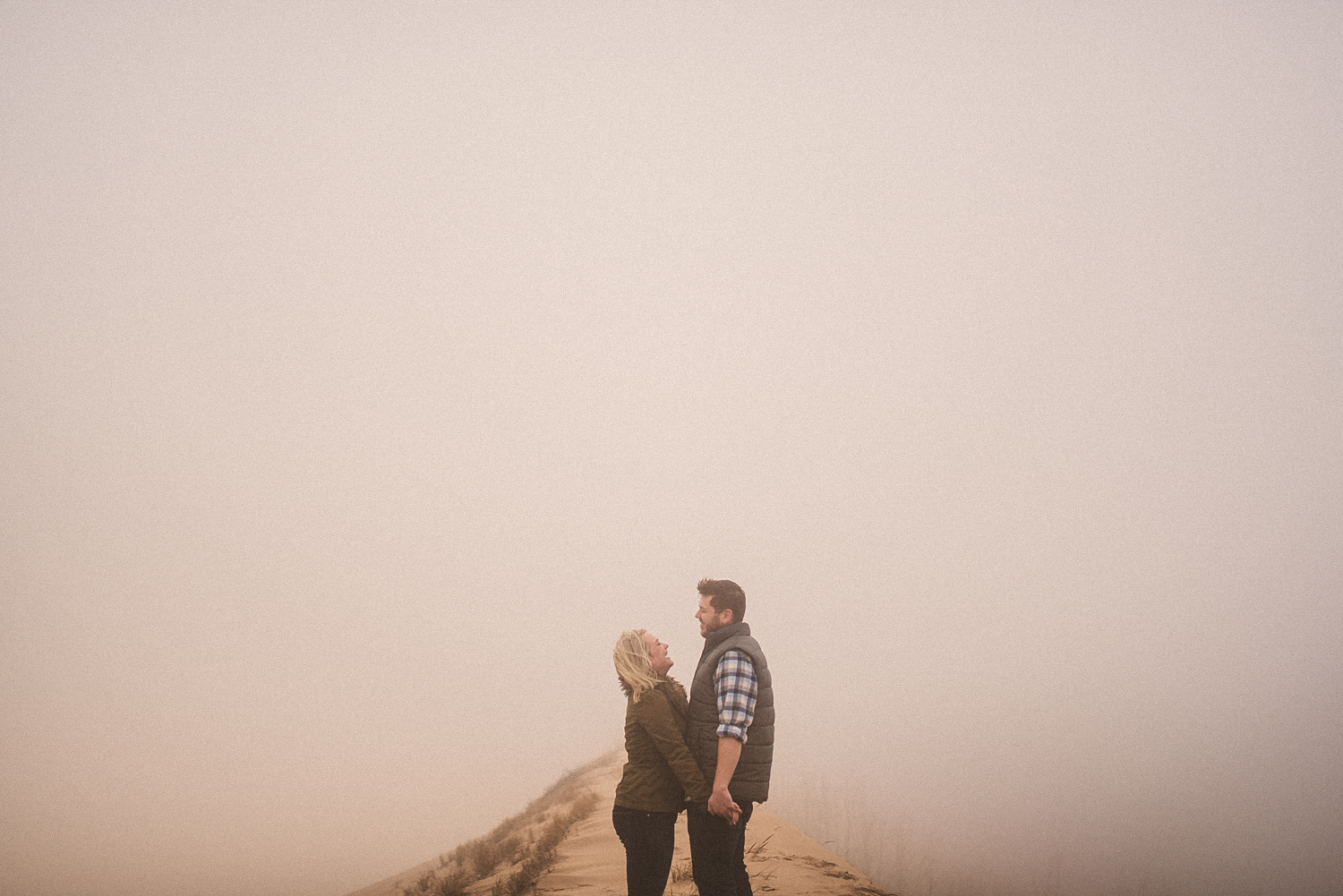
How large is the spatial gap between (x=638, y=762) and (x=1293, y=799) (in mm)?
49074

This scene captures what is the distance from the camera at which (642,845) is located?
212 inches

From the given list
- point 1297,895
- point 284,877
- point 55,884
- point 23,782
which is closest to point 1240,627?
point 1297,895

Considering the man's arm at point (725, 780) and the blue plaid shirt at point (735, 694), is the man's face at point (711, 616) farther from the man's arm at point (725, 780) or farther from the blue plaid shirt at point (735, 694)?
the man's arm at point (725, 780)

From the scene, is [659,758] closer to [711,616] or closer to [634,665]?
[634,665]

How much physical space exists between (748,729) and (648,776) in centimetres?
79

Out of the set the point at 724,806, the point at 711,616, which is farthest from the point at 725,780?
the point at 711,616

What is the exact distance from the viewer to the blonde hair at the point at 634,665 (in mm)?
5449

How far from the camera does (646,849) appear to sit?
212 inches

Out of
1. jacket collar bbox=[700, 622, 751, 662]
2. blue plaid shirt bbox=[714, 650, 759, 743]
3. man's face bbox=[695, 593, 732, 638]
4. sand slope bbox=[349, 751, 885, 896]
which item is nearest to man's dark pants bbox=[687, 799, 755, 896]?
blue plaid shirt bbox=[714, 650, 759, 743]

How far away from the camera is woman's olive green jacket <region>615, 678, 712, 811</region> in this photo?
5215 mm

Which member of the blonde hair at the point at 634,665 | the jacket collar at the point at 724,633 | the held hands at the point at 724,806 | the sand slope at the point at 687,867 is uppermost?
the jacket collar at the point at 724,633

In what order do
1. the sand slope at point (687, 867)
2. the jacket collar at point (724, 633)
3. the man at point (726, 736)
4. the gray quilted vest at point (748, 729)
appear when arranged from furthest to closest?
1. the sand slope at point (687, 867)
2. the jacket collar at point (724, 633)
3. the gray quilted vest at point (748, 729)
4. the man at point (726, 736)

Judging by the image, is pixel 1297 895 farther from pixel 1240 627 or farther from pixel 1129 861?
pixel 1240 627

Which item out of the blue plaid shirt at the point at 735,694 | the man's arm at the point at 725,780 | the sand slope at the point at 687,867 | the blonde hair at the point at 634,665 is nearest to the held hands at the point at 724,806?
the man's arm at the point at 725,780
